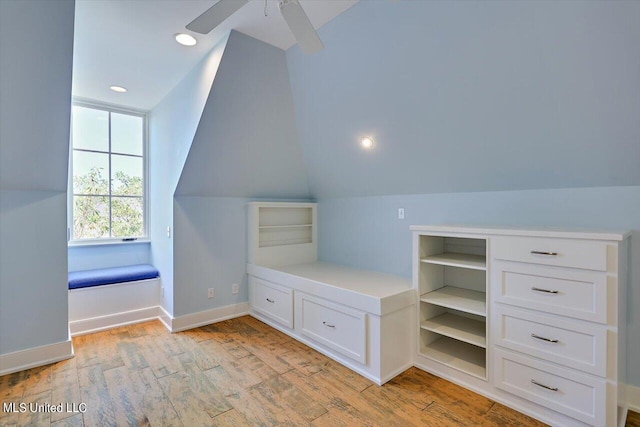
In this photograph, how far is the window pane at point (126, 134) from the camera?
400 centimetres

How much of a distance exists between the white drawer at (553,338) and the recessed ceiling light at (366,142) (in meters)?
1.64

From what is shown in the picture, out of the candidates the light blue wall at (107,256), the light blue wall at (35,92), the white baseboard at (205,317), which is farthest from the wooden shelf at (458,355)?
the light blue wall at (107,256)

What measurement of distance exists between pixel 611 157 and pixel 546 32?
880mm

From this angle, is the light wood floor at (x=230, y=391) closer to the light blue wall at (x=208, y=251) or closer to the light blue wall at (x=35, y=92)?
the light blue wall at (x=208, y=251)

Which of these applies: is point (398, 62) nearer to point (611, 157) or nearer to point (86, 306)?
point (611, 157)

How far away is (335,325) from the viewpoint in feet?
8.59

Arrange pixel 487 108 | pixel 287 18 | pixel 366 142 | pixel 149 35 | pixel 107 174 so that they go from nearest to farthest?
pixel 287 18
pixel 487 108
pixel 149 35
pixel 366 142
pixel 107 174

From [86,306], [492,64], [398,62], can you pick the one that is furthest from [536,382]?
[86,306]

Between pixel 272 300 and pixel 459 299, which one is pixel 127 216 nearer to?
pixel 272 300

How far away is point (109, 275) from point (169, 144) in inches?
61.8

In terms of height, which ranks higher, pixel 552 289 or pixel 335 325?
pixel 552 289

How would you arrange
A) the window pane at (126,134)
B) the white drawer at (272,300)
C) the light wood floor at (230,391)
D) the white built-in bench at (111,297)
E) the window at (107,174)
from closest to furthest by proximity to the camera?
the light wood floor at (230,391) → the white drawer at (272,300) → the white built-in bench at (111,297) → the window at (107,174) → the window pane at (126,134)

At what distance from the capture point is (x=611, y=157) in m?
1.92
